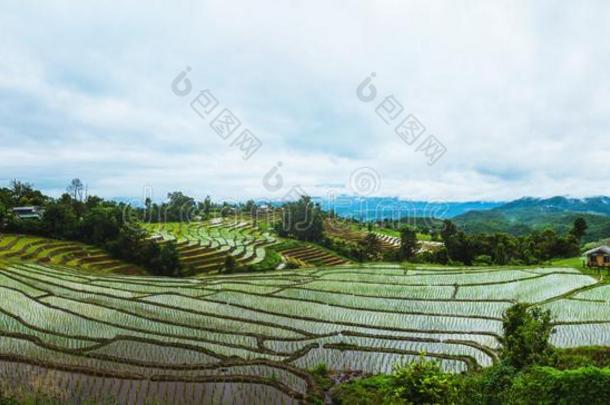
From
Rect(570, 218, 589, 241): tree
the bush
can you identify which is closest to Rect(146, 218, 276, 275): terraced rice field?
the bush

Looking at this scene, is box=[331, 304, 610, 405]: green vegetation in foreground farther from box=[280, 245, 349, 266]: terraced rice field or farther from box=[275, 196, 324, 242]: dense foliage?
box=[275, 196, 324, 242]: dense foliage

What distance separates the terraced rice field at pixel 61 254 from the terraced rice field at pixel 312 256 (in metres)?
21.3

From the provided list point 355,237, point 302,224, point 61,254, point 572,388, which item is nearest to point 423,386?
point 572,388

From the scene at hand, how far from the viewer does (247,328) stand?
17.2 m

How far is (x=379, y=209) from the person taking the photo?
124250mm

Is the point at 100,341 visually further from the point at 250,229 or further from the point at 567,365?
the point at 250,229

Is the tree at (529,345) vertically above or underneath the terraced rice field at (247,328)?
above

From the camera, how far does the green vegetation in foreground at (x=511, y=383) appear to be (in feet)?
27.6

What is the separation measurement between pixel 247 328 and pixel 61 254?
116 ft

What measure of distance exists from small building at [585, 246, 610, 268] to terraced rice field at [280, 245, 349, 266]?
32.9 m

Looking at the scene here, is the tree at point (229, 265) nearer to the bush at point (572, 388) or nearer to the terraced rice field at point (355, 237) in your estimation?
the terraced rice field at point (355, 237)

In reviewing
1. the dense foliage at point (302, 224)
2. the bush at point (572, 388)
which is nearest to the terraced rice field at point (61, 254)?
the dense foliage at point (302, 224)

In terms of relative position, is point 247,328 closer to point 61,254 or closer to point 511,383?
point 511,383

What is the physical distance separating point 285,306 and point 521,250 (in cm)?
4007
